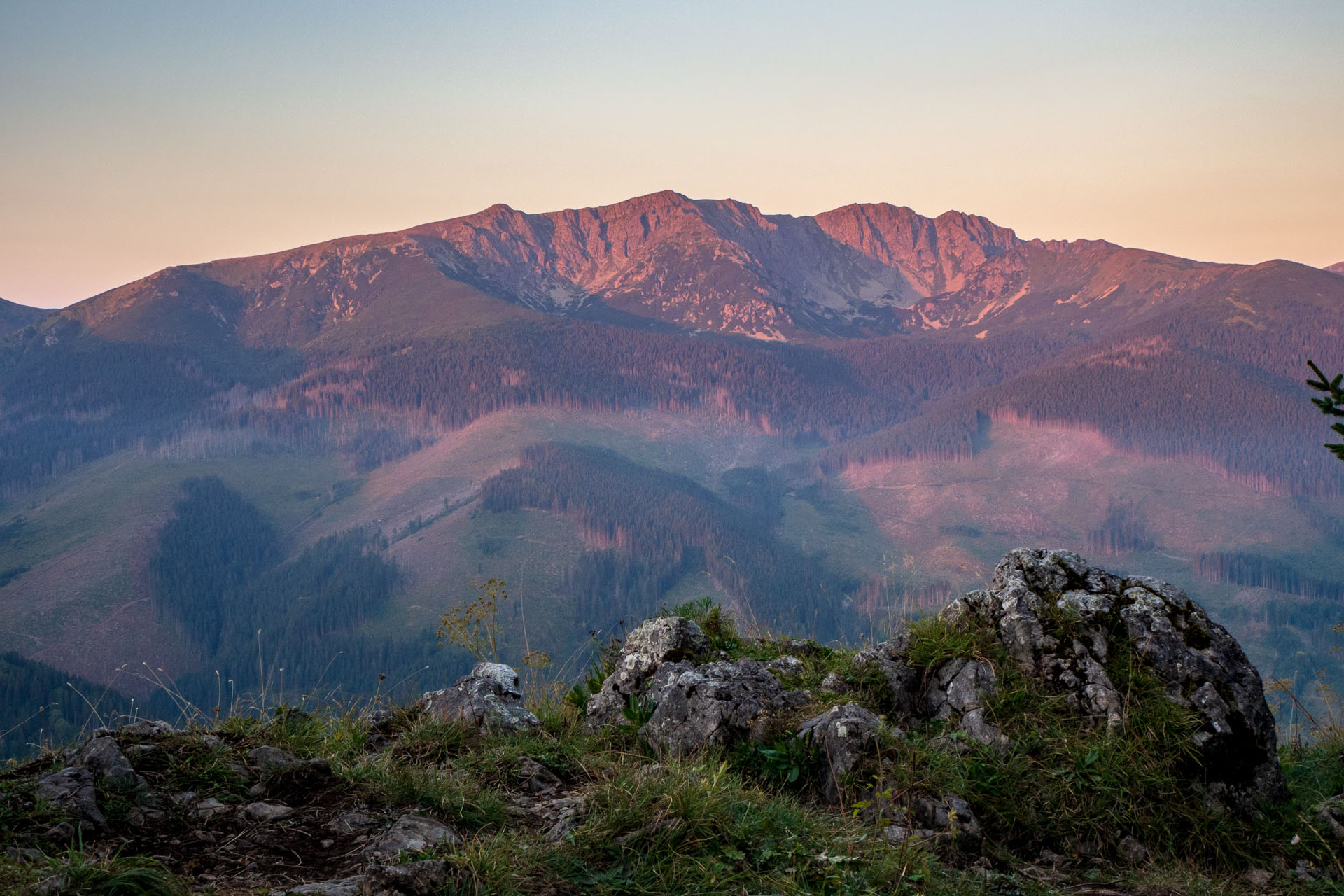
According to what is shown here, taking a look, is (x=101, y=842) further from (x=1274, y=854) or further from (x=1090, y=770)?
(x=1274, y=854)

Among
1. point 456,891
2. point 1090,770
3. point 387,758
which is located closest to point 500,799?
point 387,758

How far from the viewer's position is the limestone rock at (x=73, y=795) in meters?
5.98

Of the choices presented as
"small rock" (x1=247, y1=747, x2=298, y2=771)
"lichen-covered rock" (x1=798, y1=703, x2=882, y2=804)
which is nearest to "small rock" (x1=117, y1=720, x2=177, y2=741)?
"small rock" (x1=247, y1=747, x2=298, y2=771)

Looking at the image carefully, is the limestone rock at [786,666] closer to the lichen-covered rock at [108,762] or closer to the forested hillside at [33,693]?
the lichen-covered rock at [108,762]

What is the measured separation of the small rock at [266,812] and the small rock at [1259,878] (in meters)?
7.06

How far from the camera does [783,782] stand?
24.4 ft

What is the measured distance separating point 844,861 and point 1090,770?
2649 millimetres

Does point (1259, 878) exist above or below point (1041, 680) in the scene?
below

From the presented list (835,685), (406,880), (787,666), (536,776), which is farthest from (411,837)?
(787,666)

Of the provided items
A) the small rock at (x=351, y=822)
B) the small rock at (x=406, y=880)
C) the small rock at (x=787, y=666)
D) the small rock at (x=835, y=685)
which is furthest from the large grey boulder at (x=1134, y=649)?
the small rock at (x=351, y=822)

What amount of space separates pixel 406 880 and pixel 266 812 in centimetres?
183

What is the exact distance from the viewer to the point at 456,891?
5277 mm

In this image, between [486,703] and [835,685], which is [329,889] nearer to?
[486,703]

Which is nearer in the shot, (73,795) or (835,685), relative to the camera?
(73,795)
